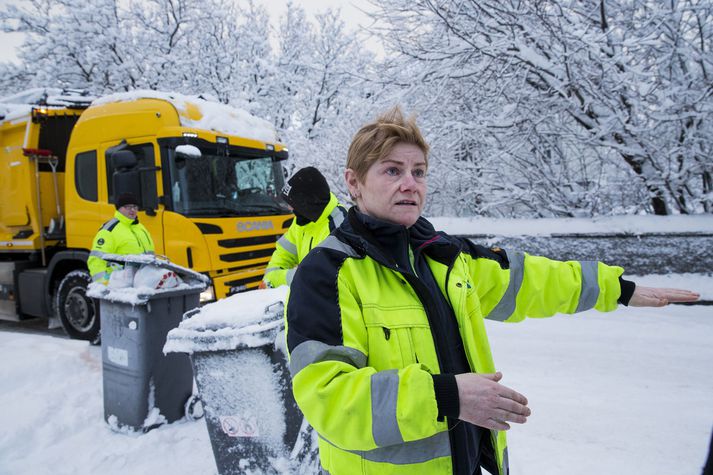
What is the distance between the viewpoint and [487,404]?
988mm

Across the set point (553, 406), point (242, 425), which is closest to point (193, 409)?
point (242, 425)

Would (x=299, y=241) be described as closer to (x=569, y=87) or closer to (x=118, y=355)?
(x=118, y=355)

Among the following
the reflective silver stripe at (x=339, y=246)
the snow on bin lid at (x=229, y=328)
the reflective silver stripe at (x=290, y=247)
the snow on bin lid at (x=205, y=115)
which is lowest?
the snow on bin lid at (x=229, y=328)

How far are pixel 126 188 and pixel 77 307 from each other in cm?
218

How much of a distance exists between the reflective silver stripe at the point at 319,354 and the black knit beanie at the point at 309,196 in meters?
2.30

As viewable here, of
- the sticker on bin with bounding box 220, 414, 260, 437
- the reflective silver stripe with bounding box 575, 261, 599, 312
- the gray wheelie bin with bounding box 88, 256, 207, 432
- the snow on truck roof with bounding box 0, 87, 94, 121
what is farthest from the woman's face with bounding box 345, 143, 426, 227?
the snow on truck roof with bounding box 0, 87, 94, 121

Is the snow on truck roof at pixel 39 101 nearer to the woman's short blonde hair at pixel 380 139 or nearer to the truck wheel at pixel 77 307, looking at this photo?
the truck wheel at pixel 77 307

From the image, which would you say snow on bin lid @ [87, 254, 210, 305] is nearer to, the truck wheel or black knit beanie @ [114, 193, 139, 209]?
black knit beanie @ [114, 193, 139, 209]

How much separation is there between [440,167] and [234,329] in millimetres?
6459

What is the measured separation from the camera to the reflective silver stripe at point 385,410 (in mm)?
976

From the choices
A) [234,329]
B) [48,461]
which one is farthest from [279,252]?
[48,461]

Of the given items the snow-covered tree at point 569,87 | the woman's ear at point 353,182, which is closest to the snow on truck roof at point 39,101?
the snow-covered tree at point 569,87

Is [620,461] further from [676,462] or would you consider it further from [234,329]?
[234,329]

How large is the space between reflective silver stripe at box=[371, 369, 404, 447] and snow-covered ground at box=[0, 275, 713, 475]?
1998mm
